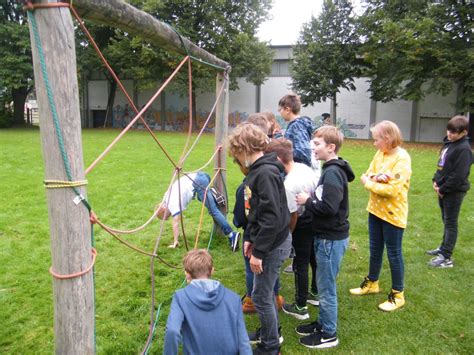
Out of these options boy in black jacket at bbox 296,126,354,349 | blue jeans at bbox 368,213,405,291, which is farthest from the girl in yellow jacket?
boy in black jacket at bbox 296,126,354,349

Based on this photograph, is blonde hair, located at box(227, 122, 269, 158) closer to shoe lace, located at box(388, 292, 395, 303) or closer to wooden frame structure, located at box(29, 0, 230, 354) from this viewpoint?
wooden frame structure, located at box(29, 0, 230, 354)

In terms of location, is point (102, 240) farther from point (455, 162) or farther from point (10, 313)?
point (455, 162)

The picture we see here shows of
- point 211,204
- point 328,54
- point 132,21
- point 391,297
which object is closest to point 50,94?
point 132,21

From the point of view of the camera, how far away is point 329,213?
105 inches

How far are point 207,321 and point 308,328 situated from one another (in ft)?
4.59

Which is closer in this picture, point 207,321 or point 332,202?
point 207,321

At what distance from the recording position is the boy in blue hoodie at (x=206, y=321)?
191 centimetres

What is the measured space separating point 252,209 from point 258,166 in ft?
0.88

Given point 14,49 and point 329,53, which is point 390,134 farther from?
point 14,49

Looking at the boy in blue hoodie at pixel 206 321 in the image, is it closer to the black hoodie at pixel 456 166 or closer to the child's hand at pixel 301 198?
the child's hand at pixel 301 198

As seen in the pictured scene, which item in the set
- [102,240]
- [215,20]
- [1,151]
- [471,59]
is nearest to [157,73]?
[215,20]

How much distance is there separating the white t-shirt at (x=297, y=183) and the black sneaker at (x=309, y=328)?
0.86 m

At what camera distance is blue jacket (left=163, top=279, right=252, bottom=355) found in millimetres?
1910

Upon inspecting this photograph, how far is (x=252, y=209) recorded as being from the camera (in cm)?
245
